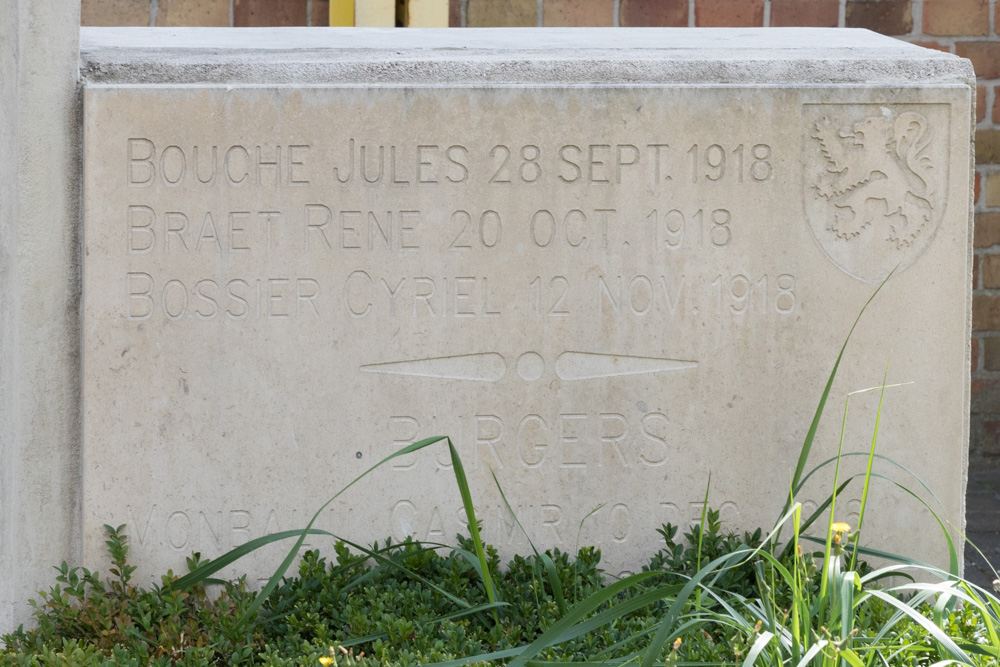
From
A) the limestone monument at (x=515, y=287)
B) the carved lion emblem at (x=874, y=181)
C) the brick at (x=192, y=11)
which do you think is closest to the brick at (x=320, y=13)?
the brick at (x=192, y=11)

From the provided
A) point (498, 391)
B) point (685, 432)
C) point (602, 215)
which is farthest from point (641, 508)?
point (602, 215)

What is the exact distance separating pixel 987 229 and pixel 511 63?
280 cm

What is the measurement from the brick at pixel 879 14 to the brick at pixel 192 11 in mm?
2602

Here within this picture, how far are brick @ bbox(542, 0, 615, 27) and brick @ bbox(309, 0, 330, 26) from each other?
903mm

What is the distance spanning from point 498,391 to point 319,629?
0.71 m

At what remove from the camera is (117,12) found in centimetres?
411

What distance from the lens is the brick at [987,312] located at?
4281mm

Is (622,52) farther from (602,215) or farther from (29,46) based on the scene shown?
(29,46)

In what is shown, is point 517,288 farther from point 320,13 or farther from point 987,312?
point 987,312

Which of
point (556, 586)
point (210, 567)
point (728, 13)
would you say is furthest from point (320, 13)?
point (556, 586)

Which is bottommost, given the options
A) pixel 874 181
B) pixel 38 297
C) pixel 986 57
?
pixel 38 297

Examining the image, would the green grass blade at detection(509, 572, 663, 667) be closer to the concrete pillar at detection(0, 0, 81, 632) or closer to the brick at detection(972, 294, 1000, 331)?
the concrete pillar at detection(0, 0, 81, 632)

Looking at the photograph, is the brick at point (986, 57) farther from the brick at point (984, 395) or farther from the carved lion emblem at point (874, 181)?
the carved lion emblem at point (874, 181)

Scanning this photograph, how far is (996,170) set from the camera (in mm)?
4258
